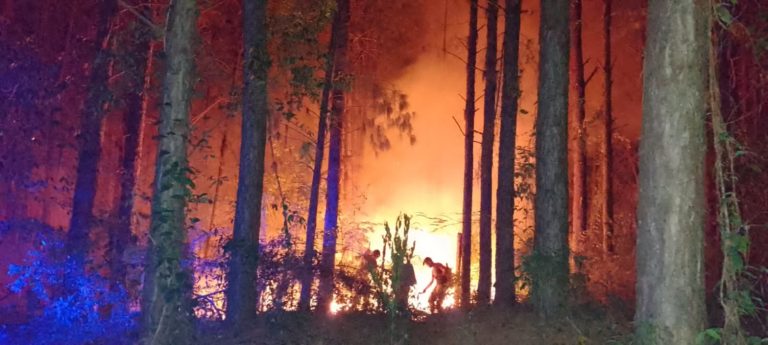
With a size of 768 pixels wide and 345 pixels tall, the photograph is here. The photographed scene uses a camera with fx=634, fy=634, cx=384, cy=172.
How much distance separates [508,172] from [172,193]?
6623 millimetres

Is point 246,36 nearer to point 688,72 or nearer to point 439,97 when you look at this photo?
point 688,72

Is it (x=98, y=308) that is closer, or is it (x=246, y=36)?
(x=246, y=36)

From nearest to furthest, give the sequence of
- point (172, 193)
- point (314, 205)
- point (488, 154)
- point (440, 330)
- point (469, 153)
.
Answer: point (172, 193) → point (440, 330) → point (488, 154) → point (314, 205) → point (469, 153)

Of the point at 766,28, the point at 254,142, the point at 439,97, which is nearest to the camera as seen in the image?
the point at 766,28

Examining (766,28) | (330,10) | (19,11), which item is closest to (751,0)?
(766,28)

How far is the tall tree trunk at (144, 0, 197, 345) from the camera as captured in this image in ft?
28.9

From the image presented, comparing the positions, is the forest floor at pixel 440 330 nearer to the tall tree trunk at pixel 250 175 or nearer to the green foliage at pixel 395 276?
the green foliage at pixel 395 276

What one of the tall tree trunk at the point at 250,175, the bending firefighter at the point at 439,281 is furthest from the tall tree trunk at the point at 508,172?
the tall tree trunk at the point at 250,175

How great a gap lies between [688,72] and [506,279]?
636 cm

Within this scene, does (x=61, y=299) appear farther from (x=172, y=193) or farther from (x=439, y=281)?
(x=439, y=281)

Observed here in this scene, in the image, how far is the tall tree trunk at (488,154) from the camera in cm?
1516

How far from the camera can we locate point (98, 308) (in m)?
14.4

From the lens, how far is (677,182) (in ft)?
21.4

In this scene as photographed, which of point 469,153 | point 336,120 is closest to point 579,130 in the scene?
point 469,153
